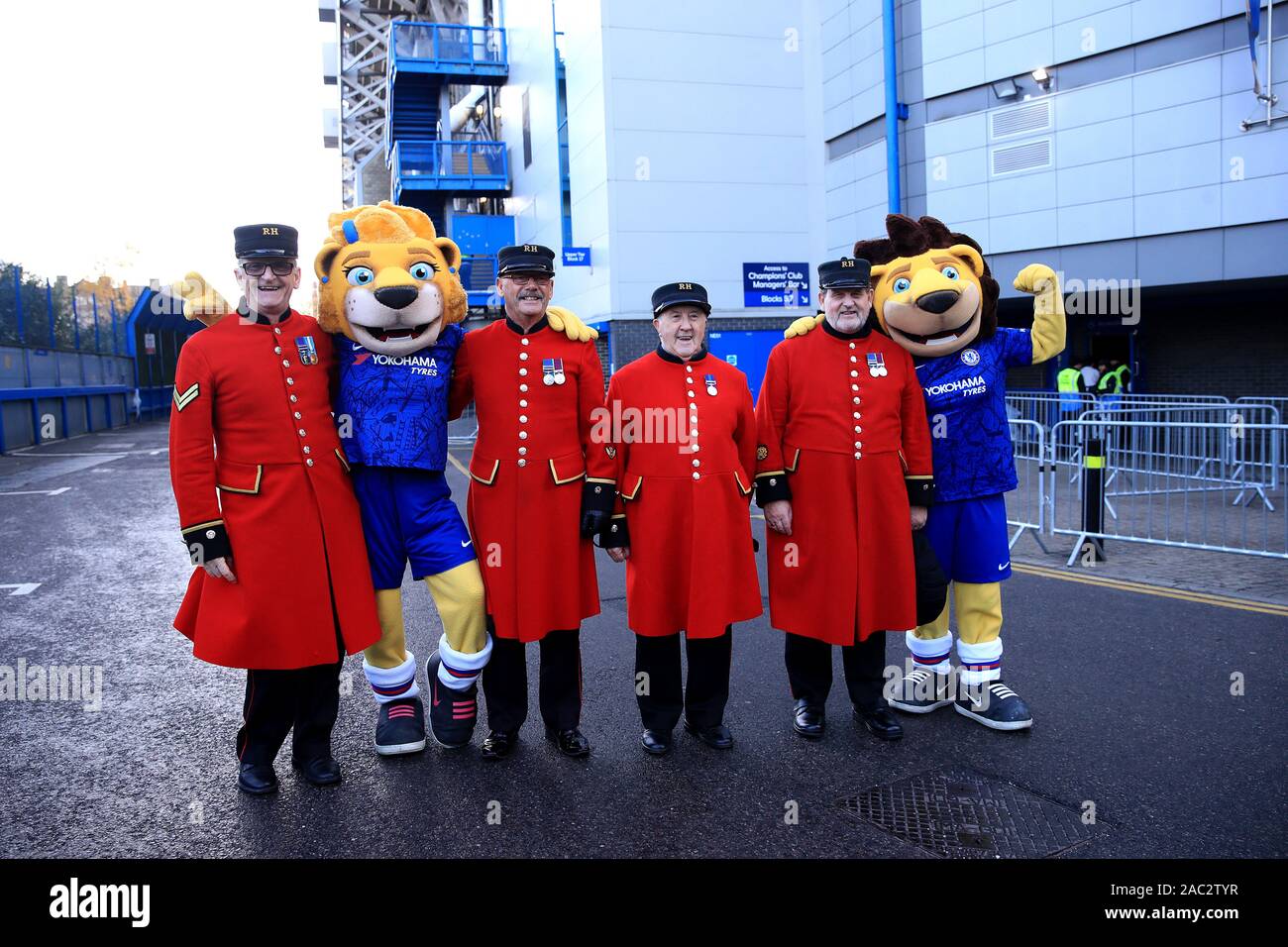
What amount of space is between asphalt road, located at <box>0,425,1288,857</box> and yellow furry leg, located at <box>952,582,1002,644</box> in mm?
414

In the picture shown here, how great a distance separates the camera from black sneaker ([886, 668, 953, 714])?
4766mm

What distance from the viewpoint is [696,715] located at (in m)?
4.46

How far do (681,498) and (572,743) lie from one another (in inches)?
45.9

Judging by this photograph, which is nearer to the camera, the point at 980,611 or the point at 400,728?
the point at 400,728

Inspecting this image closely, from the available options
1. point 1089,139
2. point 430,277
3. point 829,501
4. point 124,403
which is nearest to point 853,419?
point 829,501

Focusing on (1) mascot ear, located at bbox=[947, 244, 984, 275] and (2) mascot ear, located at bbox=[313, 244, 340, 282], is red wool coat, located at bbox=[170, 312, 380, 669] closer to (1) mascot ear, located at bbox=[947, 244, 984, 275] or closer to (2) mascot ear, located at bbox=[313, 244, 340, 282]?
(2) mascot ear, located at bbox=[313, 244, 340, 282]

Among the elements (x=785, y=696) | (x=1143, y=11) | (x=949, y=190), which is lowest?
(x=785, y=696)

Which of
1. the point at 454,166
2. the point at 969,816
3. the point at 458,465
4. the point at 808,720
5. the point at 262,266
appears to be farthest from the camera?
the point at 454,166

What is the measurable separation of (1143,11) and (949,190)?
409 centimetres

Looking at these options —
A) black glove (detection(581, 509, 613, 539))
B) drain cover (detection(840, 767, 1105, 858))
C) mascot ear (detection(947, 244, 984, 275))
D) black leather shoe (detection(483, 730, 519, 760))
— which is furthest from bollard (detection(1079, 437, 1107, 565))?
black leather shoe (detection(483, 730, 519, 760))

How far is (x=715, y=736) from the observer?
4.41 m

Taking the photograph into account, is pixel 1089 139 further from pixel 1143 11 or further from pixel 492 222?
pixel 492 222

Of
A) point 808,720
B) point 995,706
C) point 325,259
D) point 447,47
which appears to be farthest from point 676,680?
point 447,47

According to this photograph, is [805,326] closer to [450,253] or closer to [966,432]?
[966,432]
